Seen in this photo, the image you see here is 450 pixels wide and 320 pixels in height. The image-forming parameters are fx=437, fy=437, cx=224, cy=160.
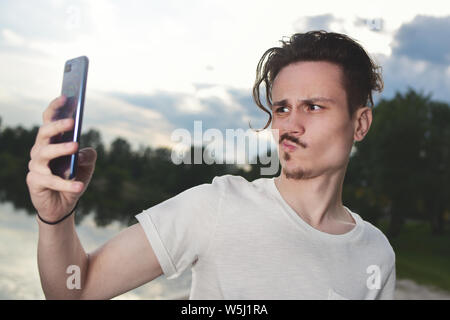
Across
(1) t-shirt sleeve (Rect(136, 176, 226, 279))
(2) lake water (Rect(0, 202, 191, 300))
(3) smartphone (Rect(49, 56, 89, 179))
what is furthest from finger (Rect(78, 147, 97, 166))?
(2) lake water (Rect(0, 202, 191, 300))

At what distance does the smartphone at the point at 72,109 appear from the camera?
143cm

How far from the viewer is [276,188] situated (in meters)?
2.15

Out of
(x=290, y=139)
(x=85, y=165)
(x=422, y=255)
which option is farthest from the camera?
(x=422, y=255)

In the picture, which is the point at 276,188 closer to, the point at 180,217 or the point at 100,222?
the point at 180,217

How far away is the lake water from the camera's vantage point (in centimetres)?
2069

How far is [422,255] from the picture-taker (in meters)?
24.9

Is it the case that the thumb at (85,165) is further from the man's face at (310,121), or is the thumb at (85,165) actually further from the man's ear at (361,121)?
the man's ear at (361,121)

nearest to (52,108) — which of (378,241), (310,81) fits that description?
(310,81)

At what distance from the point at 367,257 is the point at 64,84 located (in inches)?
65.0

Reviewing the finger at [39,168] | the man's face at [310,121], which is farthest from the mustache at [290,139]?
the finger at [39,168]

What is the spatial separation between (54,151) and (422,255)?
26.9 m

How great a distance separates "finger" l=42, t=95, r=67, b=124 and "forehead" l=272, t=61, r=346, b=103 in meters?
1.15

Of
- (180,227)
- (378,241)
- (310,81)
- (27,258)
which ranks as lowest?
(27,258)

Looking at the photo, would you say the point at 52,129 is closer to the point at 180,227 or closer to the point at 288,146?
the point at 180,227
